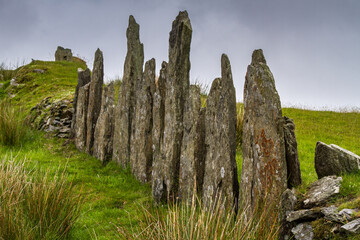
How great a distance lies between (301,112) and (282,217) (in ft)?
32.3

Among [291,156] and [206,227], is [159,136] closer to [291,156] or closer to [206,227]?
[291,156]

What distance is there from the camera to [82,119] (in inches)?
296

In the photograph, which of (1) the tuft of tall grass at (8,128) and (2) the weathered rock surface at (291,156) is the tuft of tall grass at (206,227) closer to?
(2) the weathered rock surface at (291,156)

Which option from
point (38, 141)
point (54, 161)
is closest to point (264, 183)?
point (54, 161)

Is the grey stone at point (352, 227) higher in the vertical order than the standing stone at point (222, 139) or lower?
lower

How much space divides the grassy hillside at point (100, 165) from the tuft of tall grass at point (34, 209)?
0.23m

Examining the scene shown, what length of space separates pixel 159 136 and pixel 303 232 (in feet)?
8.88

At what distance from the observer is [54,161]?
22.3 feet

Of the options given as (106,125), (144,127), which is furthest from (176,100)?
(106,125)

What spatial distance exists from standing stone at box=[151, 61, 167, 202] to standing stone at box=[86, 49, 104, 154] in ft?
8.24

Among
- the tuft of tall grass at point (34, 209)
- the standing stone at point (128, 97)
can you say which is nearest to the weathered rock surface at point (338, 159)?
the tuft of tall grass at point (34, 209)

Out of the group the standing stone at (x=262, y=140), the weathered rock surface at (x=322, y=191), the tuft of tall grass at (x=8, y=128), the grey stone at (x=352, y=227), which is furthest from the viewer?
the tuft of tall grass at (x=8, y=128)

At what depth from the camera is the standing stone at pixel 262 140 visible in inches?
129

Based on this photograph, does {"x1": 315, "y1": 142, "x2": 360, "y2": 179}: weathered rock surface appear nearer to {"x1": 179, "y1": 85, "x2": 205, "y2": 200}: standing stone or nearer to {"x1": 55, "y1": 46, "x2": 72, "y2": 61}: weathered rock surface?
{"x1": 179, "y1": 85, "x2": 205, "y2": 200}: standing stone
